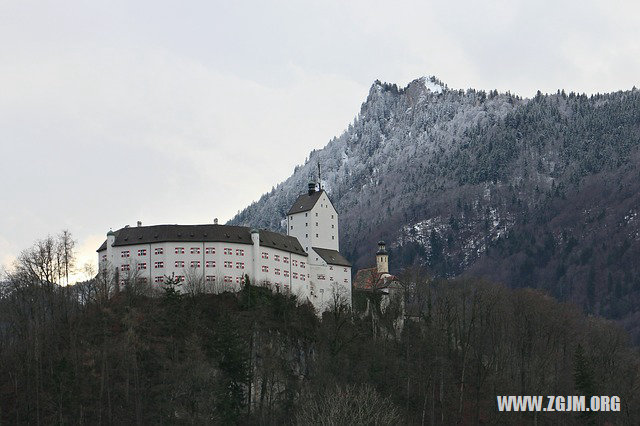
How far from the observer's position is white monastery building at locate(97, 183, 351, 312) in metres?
120

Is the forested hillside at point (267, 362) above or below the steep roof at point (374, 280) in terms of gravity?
below

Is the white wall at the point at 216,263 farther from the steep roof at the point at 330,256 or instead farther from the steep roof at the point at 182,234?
the steep roof at the point at 330,256

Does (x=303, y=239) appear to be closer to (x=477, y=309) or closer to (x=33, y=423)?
(x=477, y=309)

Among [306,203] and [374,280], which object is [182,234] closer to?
[306,203]

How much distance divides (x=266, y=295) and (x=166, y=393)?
899 inches

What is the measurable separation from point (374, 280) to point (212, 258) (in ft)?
115

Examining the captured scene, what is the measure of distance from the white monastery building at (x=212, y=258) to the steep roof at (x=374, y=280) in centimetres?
1286

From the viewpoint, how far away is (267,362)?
111m

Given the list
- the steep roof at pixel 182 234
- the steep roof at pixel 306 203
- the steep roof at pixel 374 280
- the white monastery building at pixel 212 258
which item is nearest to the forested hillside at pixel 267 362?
the white monastery building at pixel 212 258

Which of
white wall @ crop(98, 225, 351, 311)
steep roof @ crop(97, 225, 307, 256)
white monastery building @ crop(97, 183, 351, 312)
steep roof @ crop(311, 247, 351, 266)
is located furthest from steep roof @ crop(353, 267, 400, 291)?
steep roof @ crop(97, 225, 307, 256)

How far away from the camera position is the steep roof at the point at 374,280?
145625mm

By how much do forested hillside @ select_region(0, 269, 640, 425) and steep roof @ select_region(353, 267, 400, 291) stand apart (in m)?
8.38

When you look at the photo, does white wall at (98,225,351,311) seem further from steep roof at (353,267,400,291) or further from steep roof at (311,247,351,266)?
steep roof at (353,267,400,291)

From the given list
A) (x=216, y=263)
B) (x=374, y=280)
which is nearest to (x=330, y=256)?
(x=374, y=280)
